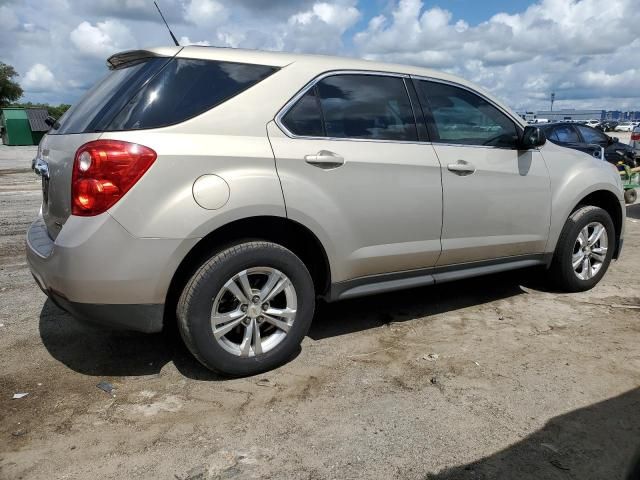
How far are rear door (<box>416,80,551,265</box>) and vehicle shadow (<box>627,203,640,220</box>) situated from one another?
556cm

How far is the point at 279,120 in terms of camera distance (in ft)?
10.6

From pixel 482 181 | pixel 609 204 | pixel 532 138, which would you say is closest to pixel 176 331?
pixel 482 181

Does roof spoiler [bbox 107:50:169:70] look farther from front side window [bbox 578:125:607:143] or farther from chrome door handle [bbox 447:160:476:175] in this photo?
front side window [bbox 578:125:607:143]

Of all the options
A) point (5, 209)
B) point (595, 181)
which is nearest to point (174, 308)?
point (595, 181)

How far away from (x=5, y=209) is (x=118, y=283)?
24.9 ft

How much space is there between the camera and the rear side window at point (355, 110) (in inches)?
132

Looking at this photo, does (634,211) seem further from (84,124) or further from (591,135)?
(84,124)

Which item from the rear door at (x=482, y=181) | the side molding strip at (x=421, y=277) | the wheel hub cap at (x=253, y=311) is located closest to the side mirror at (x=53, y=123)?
the wheel hub cap at (x=253, y=311)

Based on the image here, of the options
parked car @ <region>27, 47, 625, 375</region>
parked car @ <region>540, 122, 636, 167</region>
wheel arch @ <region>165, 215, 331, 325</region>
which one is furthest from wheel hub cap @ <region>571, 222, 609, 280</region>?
parked car @ <region>540, 122, 636, 167</region>

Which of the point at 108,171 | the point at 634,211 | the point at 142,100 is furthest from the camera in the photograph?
the point at 634,211

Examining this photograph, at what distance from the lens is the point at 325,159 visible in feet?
10.8

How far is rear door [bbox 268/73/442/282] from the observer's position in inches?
128

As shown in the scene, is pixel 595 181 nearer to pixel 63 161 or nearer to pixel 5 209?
pixel 63 161

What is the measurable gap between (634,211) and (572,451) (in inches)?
320
